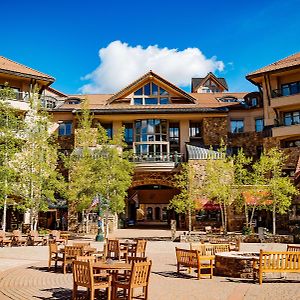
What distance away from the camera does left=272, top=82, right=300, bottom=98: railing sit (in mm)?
35656

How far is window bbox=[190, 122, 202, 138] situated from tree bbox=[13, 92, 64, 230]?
13.8 m

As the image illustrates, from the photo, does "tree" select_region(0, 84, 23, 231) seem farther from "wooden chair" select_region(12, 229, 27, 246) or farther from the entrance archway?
the entrance archway

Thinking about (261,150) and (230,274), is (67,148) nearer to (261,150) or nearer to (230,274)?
(261,150)

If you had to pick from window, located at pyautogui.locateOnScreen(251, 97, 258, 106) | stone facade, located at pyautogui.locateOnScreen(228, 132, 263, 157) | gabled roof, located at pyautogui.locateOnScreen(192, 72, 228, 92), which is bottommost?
stone facade, located at pyautogui.locateOnScreen(228, 132, 263, 157)

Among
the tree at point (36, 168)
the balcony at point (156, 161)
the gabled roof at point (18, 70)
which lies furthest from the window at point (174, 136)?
the tree at point (36, 168)

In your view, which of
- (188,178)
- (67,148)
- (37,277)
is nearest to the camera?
(37,277)

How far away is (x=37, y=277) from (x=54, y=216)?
2630 centimetres

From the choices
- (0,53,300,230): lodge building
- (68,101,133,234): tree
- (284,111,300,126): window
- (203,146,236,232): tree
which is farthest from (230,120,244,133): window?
(68,101,133,234): tree

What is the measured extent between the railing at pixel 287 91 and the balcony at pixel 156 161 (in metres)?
9.46

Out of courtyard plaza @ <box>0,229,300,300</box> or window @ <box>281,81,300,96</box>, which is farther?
window @ <box>281,81,300,96</box>

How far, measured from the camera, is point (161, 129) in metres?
39.2

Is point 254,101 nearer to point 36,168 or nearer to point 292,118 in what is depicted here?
point 292,118

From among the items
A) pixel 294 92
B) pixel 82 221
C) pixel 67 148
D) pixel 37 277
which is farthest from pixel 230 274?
pixel 67 148

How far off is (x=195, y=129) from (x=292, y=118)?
8.64 metres
